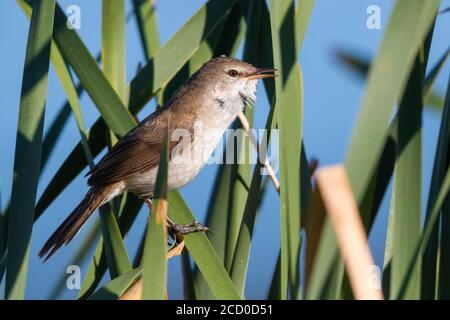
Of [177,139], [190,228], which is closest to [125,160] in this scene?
[177,139]

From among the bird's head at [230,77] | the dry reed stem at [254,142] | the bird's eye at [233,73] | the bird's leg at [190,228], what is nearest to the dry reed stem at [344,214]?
the bird's leg at [190,228]

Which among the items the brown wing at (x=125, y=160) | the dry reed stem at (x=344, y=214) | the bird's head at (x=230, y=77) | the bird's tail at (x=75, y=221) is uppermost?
the bird's head at (x=230, y=77)

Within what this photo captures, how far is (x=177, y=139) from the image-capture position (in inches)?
111

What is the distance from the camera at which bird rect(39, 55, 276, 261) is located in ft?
8.48

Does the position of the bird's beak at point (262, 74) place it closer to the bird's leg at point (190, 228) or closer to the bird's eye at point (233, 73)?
the bird's eye at point (233, 73)

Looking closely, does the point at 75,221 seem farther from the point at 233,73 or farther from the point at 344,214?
the point at 344,214

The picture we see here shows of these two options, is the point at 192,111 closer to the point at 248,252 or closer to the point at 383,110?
the point at 248,252

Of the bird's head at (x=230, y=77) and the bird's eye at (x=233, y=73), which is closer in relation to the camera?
the bird's head at (x=230, y=77)

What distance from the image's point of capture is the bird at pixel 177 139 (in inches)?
102

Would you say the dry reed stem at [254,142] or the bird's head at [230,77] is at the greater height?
the bird's head at [230,77]

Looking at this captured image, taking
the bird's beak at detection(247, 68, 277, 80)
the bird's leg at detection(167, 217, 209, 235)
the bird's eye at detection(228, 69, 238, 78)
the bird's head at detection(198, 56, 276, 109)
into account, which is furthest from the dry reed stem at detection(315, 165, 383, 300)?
the bird's eye at detection(228, 69, 238, 78)
